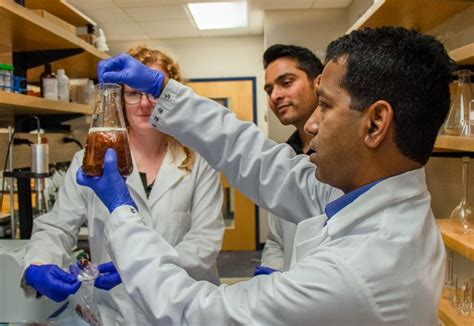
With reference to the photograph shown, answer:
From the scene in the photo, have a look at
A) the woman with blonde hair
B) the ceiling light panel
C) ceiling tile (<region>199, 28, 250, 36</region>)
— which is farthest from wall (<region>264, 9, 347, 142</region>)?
the woman with blonde hair

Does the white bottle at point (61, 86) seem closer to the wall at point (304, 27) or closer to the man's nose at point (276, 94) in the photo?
the man's nose at point (276, 94)

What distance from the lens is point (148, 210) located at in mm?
1412

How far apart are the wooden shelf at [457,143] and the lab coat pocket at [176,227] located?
90cm

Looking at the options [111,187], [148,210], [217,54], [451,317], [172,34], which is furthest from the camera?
[217,54]

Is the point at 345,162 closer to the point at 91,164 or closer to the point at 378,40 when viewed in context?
the point at 378,40

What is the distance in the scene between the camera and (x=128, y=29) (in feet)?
14.5

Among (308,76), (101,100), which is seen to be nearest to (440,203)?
(308,76)

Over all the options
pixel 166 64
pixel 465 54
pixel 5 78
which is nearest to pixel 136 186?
pixel 166 64

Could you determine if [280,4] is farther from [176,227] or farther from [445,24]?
[176,227]

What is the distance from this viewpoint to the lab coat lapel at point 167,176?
4.75 ft

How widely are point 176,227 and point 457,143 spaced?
946 millimetres

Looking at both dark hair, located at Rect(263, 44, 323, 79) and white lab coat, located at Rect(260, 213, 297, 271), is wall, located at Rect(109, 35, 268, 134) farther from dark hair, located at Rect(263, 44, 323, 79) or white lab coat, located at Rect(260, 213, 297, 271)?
white lab coat, located at Rect(260, 213, 297, 271)

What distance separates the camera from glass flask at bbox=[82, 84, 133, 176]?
3.31 feet

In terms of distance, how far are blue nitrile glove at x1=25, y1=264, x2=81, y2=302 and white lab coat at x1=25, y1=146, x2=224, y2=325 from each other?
0.36 ft
